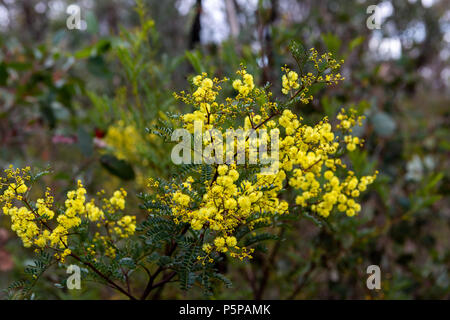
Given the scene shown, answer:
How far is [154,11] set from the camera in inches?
130

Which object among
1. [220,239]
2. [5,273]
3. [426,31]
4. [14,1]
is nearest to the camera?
[220,239]

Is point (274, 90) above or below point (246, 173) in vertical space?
above

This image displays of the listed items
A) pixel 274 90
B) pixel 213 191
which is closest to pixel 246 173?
pixel 213 191

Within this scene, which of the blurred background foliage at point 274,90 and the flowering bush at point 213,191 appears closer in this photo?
the flowering bush at point 213,191

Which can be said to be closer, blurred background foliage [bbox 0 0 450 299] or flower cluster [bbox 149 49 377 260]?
flower cluster [bbox 149 49 377 260]

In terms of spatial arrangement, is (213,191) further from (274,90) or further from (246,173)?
(274,90)

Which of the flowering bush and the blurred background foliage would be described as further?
the blurred background foliage

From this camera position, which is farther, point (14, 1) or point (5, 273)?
point (14, 1)

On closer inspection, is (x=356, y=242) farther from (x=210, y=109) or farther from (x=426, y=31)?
(x=426, y=31)

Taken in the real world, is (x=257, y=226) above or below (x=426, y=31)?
below

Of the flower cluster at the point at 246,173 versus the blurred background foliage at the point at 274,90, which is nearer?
the flower cluster at the point at 246,173
